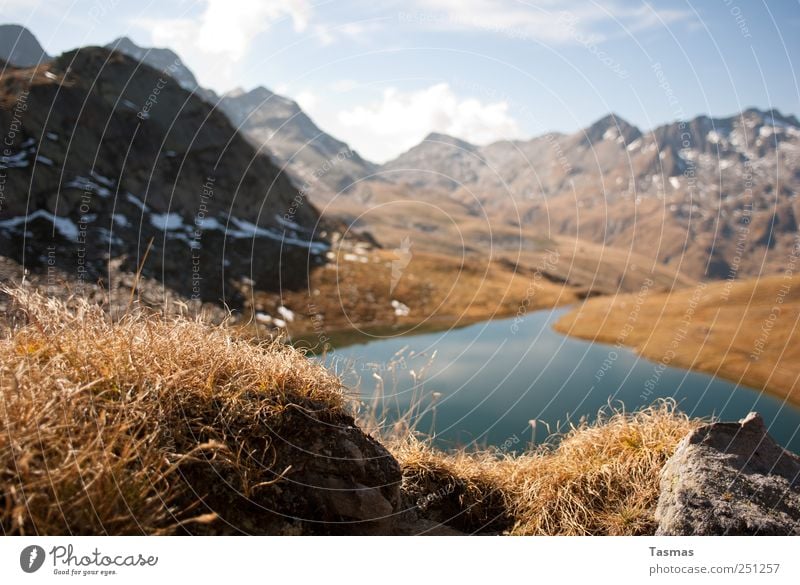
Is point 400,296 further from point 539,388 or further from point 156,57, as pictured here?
point 156,57

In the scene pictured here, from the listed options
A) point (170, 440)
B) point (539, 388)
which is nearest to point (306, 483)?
point (170, 440)

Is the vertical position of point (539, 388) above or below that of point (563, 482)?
below

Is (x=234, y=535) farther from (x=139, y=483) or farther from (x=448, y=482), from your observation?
(x=448, y=482)

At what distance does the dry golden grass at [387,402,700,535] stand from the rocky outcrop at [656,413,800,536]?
0.34 m

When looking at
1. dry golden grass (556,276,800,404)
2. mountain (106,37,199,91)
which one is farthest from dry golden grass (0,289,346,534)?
mountain (106,37,199,91)

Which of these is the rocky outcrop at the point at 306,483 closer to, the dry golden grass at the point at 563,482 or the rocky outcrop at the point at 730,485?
the dry golden grass at the point at 563,482

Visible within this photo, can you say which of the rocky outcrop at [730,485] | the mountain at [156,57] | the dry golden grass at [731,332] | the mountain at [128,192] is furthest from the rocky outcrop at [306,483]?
the mountain at [128,192]

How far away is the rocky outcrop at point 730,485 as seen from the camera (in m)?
5.01

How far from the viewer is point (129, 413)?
3949 millimetres

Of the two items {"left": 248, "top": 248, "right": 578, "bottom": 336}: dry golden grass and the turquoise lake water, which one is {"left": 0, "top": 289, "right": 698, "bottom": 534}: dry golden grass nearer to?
the turquoise lake water

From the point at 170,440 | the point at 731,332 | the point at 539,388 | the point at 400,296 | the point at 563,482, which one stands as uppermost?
the point at 170,440

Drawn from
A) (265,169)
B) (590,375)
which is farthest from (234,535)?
(265,169)

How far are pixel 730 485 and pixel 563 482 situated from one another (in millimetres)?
1559

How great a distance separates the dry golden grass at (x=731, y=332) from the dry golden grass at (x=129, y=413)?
10.5 m
